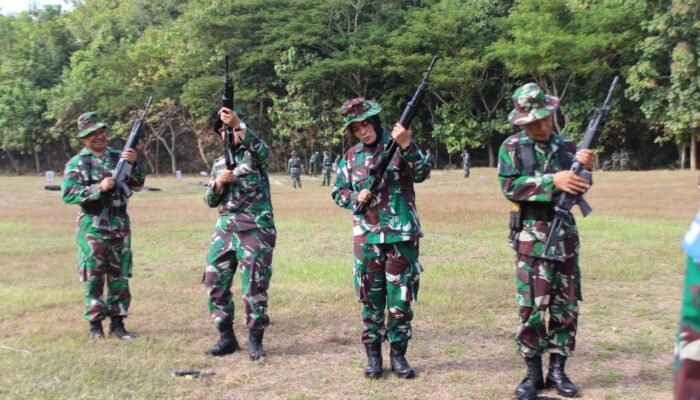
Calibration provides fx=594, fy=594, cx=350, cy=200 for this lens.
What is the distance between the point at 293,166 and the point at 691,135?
22925mm

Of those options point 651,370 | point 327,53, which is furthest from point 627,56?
point 651,370

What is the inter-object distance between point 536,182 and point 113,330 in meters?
4.23

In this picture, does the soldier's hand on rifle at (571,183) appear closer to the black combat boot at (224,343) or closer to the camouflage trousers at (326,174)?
the black combat boot at (224,343)

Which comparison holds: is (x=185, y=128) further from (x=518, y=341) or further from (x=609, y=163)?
(x=518, y=341)

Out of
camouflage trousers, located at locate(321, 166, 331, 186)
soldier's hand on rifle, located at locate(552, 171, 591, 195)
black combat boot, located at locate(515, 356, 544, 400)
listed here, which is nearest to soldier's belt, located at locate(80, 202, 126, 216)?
black combat boot, located at locate(515, 356, 544, 400)

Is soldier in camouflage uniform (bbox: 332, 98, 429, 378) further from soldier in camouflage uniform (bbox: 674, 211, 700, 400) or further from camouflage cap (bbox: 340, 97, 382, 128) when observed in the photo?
soldier in camouflage uniform (bbox: 674, 211, 700, 400)

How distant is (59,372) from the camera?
185 inches

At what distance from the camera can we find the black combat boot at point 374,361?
181 inches

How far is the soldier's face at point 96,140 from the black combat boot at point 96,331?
1.67m

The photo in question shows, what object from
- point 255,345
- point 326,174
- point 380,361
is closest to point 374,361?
point 380,361

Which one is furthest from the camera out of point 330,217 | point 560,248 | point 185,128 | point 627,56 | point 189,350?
point 185,128

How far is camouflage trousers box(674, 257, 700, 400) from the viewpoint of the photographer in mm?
1500

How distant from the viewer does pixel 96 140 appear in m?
5.77

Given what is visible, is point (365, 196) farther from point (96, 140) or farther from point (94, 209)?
point (96, 140)
